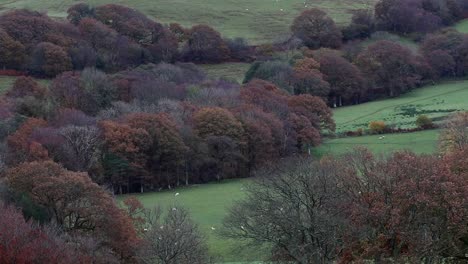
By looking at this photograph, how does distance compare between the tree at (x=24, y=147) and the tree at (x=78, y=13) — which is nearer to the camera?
the tree at (x=24, y=147)

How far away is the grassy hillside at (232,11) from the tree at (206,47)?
728 cm

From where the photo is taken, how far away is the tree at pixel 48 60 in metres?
93.5

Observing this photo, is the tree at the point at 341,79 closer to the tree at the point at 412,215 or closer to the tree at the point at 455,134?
the tree at the point at 455,134

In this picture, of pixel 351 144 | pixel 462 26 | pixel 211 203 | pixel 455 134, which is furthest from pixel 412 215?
pixel 462 26

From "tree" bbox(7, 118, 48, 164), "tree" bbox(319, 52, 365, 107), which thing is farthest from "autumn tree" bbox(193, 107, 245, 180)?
"tree" bbox(319, 52, 365, 107)

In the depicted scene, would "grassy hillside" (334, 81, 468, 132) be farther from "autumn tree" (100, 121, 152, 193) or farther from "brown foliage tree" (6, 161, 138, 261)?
"brown foliage tree" (6, 161, 138, 261)

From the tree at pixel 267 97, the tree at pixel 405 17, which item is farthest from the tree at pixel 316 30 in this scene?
the tree at pixel 267 97

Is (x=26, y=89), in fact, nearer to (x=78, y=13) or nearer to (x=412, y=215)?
(x=78, y=13)

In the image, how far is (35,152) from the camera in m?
56.8

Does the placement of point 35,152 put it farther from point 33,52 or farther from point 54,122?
point 33,52

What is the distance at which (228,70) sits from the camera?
103938 millimetres

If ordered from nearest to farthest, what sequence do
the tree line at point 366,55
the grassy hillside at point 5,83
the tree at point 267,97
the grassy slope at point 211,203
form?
the grassy slope at point 211,203 → the tree at point 267,97 → the grassy hillside at point 5,83 → the tree line at point 366,55

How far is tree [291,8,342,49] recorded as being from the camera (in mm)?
112688

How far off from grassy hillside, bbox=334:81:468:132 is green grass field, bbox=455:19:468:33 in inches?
902
